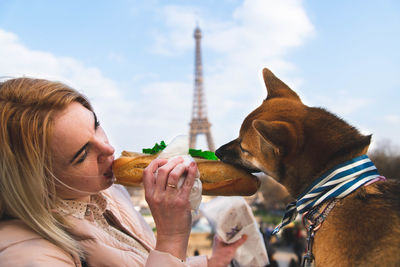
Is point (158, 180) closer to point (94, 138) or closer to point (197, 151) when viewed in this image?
point (94, 138)

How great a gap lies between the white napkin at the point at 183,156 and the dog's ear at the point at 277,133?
0.45 meters

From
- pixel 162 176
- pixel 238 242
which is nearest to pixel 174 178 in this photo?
pixel 162 176

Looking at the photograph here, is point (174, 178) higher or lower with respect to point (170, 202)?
higher

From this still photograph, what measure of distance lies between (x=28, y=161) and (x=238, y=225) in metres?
2.33

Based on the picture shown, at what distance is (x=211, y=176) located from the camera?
2.35m

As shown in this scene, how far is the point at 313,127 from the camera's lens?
2328 millimetres

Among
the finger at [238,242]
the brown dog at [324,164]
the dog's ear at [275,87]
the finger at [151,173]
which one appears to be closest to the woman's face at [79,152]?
the finger at [151,173]

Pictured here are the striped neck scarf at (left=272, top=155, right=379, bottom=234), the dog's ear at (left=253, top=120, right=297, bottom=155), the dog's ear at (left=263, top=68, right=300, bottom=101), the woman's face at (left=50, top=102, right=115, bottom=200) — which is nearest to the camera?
the woman's face at (left=50, top=102, right=115, bottom=200)

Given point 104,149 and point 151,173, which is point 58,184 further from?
point 151,173

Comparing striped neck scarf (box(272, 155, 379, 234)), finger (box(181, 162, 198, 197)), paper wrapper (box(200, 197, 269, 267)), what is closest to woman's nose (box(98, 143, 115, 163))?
finger (box(181, 162, 198, 197))

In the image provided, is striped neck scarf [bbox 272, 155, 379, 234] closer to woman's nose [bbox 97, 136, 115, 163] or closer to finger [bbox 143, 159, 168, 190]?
finger [bbox 143, 159, 168, 190]

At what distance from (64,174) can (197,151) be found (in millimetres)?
937

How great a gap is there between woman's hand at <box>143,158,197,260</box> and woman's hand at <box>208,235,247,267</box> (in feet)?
4.39

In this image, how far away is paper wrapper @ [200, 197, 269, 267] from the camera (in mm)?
3490
